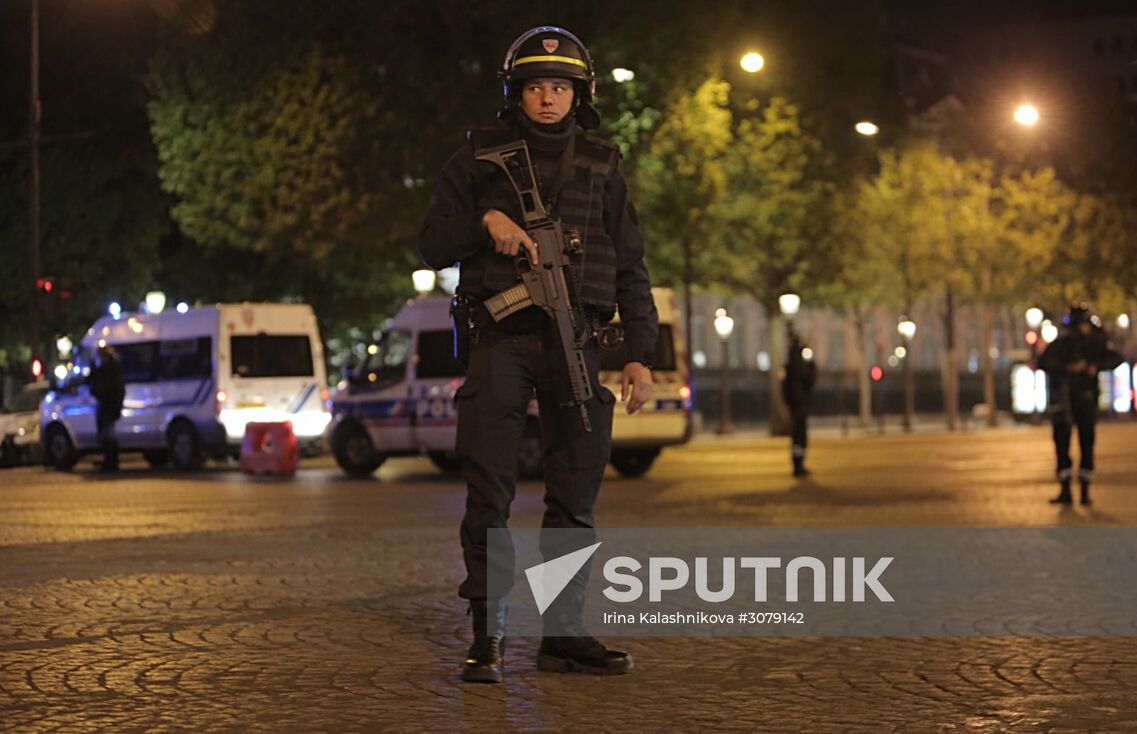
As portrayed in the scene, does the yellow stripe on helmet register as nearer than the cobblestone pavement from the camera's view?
No

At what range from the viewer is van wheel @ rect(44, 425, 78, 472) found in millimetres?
32219

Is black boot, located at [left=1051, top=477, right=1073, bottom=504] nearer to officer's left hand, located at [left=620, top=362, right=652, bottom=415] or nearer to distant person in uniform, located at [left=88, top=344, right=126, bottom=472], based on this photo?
officer's left hand, located at [left=620, top=362, right=652, bottom=415]

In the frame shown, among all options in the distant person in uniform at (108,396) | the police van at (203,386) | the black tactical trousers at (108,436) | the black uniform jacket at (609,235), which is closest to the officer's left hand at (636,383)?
the black uniform jacket at (609,235)

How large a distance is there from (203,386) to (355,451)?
398cm

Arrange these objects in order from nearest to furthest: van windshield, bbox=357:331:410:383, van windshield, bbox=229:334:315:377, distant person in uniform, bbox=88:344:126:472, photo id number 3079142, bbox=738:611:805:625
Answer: photo id number 3079142, bbox=738:611:805:625 < van windshield, bbox=357:331:410:383 < distant person in uniform, bbox=88:344:126:472 < van windshield, bbox=229:334:315:377

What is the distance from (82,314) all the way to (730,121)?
50.6 feet

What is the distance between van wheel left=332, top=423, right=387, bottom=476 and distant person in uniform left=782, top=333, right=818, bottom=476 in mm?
5399

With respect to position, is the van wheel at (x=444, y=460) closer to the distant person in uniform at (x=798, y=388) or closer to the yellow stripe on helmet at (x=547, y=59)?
the distant person in uniform at (x=798, y=388)

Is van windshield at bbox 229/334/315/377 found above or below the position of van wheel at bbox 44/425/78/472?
above

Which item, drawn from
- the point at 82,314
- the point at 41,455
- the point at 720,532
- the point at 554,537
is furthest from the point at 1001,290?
the point at 554,537

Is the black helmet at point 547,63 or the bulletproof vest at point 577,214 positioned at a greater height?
the black helmet at point 547,63

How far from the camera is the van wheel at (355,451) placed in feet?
92.6

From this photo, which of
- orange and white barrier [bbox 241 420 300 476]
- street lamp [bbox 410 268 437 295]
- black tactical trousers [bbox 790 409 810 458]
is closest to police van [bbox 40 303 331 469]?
orange and white barrier [bbox 241 420 300 476]

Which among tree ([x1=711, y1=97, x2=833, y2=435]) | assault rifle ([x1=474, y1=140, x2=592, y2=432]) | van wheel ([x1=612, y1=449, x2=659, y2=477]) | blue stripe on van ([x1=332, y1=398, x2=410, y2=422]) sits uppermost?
tree ([x1=711, y1=97, x2=833, y2=435])
